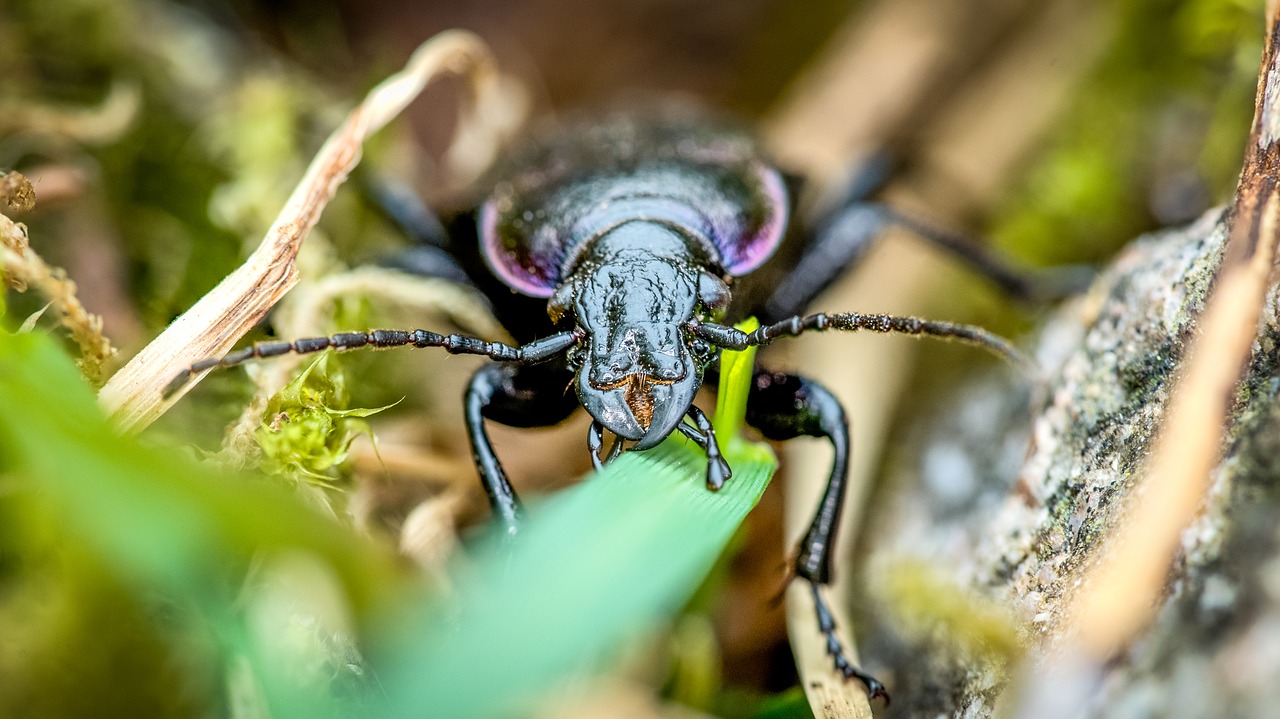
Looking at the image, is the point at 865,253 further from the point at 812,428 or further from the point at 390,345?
the point at 390,345

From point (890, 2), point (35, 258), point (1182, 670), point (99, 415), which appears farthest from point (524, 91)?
point (1182, 670)

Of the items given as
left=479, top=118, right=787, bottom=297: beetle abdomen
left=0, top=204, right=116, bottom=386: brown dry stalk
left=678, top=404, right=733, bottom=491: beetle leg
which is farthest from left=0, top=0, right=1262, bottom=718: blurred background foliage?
left=678, top=404, right=733, bottom=491: beetle leg

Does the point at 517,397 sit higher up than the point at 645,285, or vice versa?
the point at 645,285

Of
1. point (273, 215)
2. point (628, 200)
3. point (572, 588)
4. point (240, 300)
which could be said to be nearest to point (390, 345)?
point (240, 300)

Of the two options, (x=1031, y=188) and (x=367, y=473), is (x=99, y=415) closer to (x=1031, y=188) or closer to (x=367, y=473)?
(x=367, y=473)

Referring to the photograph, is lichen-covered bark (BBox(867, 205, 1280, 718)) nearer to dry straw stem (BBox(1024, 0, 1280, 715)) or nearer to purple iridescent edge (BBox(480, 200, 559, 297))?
dry straw stem (BBox(1024, 0, 1280, 715))

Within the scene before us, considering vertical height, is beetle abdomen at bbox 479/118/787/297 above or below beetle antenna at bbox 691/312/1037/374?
above
